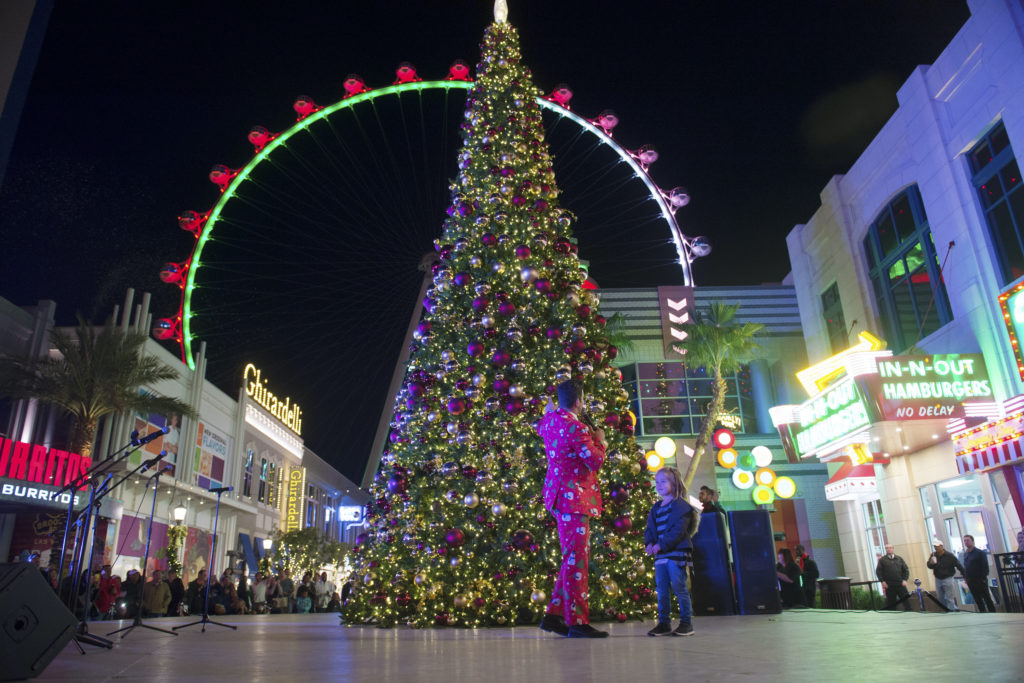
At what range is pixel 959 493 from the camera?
16.1 metres

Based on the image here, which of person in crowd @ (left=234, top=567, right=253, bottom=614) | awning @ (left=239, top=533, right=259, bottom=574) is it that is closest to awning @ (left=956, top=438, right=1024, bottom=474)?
person in crowd @ (left=234, top=567, right=253, bottom=614)

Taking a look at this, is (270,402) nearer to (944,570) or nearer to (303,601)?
(303,601)

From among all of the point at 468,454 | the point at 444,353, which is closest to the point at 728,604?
the point at 468,454

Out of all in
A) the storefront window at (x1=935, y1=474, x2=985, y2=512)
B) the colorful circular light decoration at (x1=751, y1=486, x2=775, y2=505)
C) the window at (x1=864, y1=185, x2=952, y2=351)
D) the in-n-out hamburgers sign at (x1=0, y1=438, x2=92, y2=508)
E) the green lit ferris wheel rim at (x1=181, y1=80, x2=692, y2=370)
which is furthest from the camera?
the colorful circular light decoration at (x1=751, y1=486, x2=775, y2=505)

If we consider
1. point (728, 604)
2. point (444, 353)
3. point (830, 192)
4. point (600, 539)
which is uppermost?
point (830, 192)

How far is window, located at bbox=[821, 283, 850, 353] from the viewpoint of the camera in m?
21.5

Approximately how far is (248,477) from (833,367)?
95.3ft

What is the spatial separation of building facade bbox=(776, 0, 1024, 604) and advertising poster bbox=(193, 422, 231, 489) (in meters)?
22.8

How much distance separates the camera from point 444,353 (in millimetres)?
9164

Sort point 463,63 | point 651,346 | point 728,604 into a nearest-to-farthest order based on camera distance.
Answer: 1. point 728,604
2. point 463,63
3. point 651,346

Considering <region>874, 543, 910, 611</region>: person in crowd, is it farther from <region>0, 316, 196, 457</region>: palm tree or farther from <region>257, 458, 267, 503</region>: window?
<region>257, 458, 267, 503</region>: window

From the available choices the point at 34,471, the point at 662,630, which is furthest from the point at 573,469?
the point at 34,471

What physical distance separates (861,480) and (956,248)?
23.4 feet

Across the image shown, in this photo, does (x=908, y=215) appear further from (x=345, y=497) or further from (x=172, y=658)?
(x=345, y=497)
